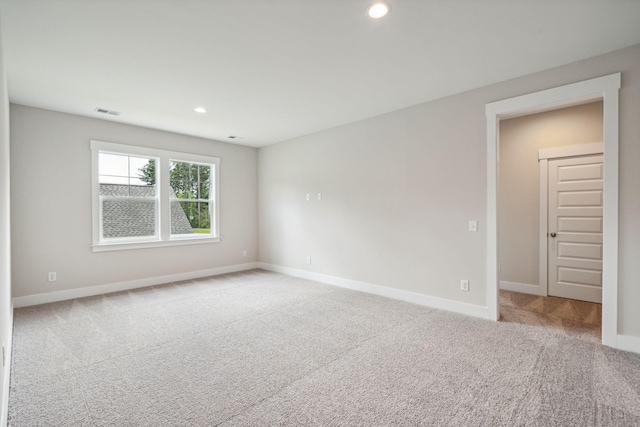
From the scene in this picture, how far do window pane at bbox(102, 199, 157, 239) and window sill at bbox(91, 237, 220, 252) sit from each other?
0.65 ft

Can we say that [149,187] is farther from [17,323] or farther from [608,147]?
[608,147]

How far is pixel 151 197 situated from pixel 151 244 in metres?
0.79

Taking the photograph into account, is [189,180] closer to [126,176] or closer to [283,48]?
[126,176]

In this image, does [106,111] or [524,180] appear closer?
[106,111]

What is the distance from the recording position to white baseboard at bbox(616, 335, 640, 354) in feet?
8.50

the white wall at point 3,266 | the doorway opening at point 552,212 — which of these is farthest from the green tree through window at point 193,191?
the doorway opening at point 552,212

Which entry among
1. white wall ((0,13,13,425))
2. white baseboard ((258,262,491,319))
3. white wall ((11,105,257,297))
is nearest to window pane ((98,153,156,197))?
white wall ((11,105,257,297))

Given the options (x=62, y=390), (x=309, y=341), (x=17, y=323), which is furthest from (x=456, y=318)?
(x=17, y=323)

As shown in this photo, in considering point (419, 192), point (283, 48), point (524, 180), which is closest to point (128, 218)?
point (283, 48)

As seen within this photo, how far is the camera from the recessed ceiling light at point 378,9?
80.5 inches

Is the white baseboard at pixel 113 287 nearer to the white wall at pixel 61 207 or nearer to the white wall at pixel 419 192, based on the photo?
the white wall at pixel 61 207

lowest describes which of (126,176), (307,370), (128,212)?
(307,370)

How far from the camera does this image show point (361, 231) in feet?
15.3

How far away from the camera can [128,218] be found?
486 cm
